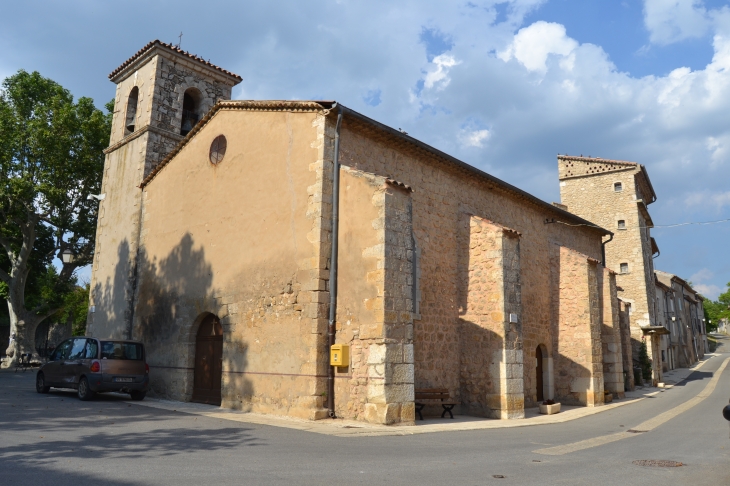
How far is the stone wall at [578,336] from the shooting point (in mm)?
15484

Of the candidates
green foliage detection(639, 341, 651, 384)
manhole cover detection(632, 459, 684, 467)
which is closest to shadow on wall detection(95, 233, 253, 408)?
manhole cover detection(632, 459, 684, 467)

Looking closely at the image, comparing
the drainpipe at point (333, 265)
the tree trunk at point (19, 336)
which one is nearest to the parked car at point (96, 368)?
the drainpipe at point (333, 265)

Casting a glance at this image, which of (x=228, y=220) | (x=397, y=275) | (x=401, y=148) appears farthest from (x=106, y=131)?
(x=397, y=275)

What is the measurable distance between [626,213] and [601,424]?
822 inches

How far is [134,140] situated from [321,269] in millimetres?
10204

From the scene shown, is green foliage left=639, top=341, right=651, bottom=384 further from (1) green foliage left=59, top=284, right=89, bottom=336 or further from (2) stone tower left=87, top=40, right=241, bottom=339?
(1) green foliage left=59, top=284, right=89, bottom=336

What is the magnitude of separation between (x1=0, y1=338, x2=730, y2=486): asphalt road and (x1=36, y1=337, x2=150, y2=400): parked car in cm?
123

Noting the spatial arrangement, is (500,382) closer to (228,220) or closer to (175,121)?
(228,220)

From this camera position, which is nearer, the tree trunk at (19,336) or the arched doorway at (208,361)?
the arched doorway at (208,361)

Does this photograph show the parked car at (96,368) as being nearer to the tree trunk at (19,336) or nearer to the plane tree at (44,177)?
the plane tree at (44,177)

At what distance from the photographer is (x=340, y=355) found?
376 inches

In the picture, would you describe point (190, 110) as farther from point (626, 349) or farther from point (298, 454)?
point (626, 349)

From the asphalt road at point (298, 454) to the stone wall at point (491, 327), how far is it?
1499 mm

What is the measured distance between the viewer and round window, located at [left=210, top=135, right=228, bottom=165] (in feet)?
42.8
